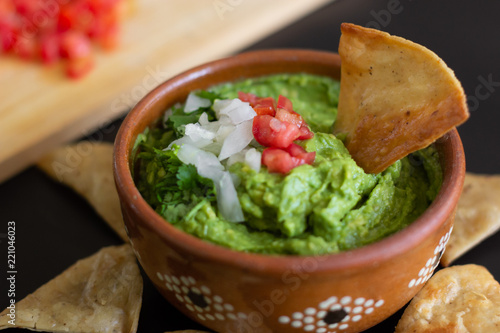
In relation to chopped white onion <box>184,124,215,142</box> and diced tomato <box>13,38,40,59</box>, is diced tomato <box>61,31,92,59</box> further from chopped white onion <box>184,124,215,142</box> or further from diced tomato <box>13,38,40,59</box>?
chopped white onion <box>184,124,215,142</box>

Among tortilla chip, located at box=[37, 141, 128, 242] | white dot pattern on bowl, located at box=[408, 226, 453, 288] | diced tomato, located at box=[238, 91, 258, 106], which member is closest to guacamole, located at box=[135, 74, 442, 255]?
white dot pattern on bowl, located at box=[408, 226, 453, 288]

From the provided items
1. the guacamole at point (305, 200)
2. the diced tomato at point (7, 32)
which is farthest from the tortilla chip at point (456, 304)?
the diced tomato at point (7, 32)

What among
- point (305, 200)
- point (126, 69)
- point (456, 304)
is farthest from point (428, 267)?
point (126, 69)

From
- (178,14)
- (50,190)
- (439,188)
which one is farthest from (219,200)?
(178,14)

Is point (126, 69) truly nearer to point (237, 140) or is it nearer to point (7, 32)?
point (7, 32)

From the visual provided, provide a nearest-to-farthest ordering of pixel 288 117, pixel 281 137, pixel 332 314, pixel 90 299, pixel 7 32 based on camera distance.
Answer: pixel 332 314 → pixel 281 137 → pixel 288 117 → pixel 90 299 → pixel 7 32

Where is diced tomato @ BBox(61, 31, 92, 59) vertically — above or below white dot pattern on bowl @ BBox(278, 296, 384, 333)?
below

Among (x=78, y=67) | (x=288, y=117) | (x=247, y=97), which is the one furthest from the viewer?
(x=78, y=67)
